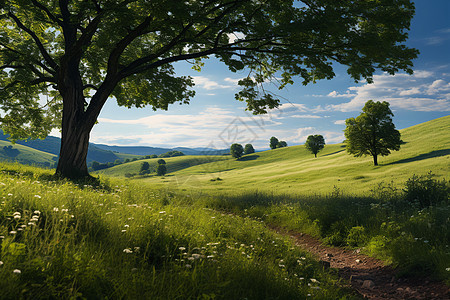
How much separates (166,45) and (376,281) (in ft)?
48.2

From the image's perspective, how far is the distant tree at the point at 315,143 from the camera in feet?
273

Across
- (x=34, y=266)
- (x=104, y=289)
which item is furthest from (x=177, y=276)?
(x=34, y=266)

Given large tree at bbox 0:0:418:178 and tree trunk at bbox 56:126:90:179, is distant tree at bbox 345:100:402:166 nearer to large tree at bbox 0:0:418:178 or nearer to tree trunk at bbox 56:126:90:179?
large tree at bbox 0:0:418:178

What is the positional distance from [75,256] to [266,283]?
2861 mm

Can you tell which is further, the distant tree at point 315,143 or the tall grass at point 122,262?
the distant tree at point 315,143

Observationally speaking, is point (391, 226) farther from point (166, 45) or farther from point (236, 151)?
point (236, 151)

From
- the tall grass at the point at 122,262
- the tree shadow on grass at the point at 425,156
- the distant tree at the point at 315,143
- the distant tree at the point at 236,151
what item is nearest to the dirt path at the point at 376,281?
the tall grass at the point at 122,262

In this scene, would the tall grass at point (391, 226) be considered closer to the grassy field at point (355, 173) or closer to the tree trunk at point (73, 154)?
the grassy field at point (355, 173)

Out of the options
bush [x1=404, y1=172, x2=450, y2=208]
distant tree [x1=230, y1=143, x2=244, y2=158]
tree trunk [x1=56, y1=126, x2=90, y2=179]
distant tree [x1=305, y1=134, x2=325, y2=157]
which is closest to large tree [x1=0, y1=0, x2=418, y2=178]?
tree trunk [x1=56, y1=126, x2=90, y2=179]

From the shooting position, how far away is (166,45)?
48.5 feet

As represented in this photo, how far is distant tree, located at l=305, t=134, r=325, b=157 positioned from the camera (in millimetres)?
83312

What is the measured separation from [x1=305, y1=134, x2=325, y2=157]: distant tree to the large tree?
231ft

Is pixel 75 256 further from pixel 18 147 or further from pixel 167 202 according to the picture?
pixel 18 147

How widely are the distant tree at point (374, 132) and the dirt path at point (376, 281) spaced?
41.6 m
